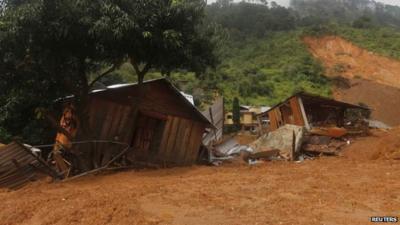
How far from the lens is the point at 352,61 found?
60.2 m

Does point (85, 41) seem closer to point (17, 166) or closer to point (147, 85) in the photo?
point (147, 85)

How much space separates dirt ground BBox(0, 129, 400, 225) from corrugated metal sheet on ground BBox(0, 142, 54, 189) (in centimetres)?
50

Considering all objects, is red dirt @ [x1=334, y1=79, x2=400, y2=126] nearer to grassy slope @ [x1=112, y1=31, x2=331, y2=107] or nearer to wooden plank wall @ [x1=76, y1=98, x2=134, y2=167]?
grassy slope @ [x1=112, y1=31, x2=331, y2=107]

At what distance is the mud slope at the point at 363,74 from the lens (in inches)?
1767

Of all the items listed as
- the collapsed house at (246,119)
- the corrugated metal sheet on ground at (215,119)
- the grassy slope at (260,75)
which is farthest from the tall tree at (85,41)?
the collapsed house at (246,119)

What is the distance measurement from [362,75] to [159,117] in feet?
153

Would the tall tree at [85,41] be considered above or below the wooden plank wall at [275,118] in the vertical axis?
above

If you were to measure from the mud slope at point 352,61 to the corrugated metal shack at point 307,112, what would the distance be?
29450mm

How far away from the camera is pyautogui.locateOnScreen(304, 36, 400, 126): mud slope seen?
44.9 m

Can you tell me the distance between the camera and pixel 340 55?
6275 cm

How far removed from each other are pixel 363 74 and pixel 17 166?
169 ft

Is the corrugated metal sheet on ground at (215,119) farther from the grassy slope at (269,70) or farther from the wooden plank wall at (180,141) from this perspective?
the grassy slope at (269,70)

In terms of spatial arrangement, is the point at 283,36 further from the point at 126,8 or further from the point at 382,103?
the point at 126,8

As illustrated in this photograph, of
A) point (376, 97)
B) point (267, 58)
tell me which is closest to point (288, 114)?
point (376, 97)
